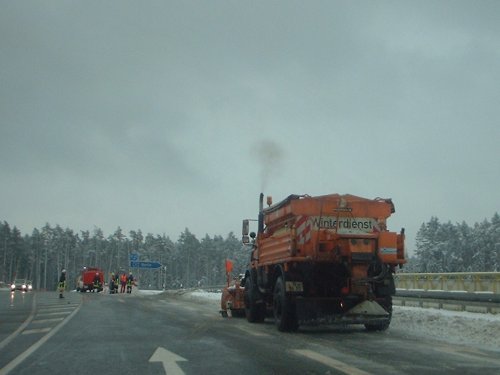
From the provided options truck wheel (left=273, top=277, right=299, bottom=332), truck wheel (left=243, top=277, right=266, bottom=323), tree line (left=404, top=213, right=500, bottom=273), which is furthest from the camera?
tree line (left=404, top=213, right=500, bottom=273)

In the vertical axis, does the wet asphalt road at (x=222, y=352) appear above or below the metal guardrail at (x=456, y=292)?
below

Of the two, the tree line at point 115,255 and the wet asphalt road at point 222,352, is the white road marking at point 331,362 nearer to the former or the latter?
the wet asphalt road at point 222,352

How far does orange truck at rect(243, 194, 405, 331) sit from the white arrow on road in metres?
4.08

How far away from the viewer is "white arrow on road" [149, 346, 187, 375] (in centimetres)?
731

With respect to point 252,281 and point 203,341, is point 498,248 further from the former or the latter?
point 203,341

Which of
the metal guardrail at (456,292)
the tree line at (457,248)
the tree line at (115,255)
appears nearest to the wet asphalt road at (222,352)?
the metal guardrail at (456,292)

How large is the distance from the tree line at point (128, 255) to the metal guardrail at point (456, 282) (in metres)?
96.3

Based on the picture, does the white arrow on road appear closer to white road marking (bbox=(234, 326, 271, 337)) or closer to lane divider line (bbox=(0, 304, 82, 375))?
lane divider line (bbox=(0, 304, 82, 375))

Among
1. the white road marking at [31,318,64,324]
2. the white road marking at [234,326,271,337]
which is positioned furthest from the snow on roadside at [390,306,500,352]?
the white road marking at [31,318,64,324]

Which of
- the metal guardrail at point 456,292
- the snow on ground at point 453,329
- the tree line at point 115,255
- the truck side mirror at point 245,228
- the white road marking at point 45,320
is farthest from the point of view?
the tree line at point 115,255

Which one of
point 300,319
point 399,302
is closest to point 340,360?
point 300,319

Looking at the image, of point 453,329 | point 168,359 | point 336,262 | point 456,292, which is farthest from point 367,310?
point 456,292

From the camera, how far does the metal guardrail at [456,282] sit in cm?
2092

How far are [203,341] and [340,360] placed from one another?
3314mm
